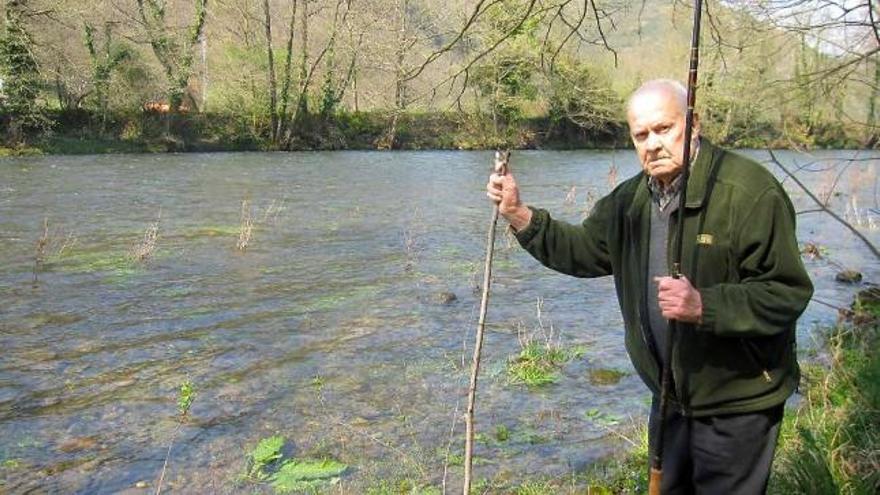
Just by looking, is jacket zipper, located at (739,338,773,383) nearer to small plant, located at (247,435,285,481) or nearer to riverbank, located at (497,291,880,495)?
riverbank, located at (497,291,880,495)

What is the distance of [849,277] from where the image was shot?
11.7 metres

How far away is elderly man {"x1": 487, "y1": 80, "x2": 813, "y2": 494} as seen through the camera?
258cm

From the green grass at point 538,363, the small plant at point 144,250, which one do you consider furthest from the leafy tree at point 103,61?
the green grass at point 538,363

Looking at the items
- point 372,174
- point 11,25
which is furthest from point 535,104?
point 11,25

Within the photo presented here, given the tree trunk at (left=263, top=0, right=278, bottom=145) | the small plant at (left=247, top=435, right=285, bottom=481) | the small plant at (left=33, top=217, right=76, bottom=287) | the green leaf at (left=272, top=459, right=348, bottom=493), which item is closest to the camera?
the green leaf at (left=272, top=459, right=348, bottom=493)

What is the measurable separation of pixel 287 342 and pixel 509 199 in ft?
19.6

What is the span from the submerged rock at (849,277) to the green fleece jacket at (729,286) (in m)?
10.2

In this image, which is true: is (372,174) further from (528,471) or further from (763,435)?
(763,435)

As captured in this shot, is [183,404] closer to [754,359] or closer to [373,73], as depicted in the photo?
[754,359]

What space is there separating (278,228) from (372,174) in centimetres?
1198

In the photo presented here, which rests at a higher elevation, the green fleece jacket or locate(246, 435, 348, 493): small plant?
the green fleece jacket

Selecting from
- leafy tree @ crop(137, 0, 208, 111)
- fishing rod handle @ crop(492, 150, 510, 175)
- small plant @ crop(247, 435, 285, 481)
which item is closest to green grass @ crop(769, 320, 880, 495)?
fishing rod handle @ crop(492, 150, 510, 175)

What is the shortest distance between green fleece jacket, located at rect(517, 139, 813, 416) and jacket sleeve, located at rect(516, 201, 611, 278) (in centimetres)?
24

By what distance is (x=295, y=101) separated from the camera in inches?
1576
